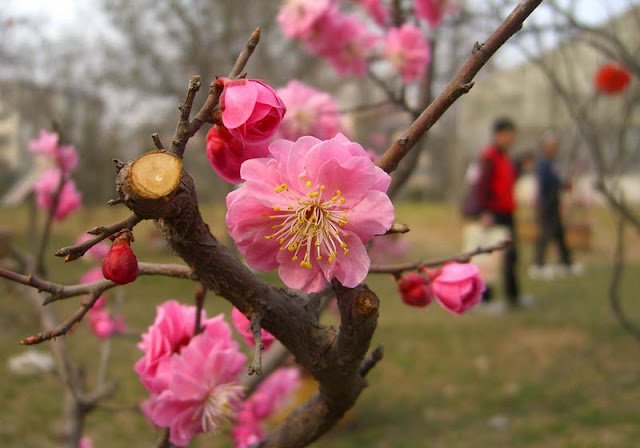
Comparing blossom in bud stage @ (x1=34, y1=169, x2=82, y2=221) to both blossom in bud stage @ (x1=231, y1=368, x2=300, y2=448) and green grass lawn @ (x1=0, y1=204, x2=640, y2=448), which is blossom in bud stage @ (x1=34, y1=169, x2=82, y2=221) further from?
blossom in bud stage @ (x1=231, y1=368, x2=300, y2=448)

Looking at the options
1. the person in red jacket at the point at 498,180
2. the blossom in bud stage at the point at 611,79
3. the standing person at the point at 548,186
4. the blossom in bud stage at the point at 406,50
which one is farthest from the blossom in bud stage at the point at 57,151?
the standing person at the point at 548,186

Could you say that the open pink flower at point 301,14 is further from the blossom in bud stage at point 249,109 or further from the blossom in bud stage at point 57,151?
the blossom in bud stage at point 249,109

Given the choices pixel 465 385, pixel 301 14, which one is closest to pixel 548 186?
pixel 465 385

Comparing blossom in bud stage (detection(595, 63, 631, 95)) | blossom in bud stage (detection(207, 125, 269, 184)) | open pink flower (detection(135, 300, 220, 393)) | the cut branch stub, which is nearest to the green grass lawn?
open pink flower (detection(135, 300, 220, 393))

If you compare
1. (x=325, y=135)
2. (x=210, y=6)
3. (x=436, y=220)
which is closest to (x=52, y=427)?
(x=325, y=135)

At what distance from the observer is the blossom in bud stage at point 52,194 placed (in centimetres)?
223

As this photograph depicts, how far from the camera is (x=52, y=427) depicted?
3.75 metres

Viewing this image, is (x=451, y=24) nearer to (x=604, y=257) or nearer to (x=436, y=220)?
(x=604, y=257)

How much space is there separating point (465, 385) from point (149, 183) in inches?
158

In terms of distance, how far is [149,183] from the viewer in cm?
58

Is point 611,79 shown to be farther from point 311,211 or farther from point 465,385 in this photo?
point 311,211

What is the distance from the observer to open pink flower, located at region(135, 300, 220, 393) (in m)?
0.93

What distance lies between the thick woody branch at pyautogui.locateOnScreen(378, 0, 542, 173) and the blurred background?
3.25 ft

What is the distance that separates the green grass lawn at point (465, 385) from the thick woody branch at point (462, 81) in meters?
1.64
